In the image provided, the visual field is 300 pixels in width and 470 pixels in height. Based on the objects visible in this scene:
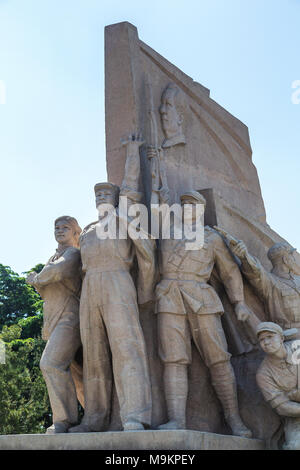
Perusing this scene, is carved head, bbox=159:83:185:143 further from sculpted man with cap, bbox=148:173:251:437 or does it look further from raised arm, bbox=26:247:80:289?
raised arm, bbox=26:247:80:289

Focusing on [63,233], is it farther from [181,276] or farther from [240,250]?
[240,250]

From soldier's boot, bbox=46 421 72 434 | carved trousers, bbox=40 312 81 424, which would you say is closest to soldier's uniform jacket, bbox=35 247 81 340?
carved trousers, bbox=40 312 81 424

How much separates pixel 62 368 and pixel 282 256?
9.85 feet

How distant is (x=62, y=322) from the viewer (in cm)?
653

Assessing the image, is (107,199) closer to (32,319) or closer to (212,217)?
(212,217)

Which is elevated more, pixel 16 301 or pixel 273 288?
pixel 16 301

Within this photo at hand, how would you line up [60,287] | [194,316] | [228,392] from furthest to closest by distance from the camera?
[60,287], [194,316], [228,392]

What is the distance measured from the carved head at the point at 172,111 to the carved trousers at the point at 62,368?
9.41 ft

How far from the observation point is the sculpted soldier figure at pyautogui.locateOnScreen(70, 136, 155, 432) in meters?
5.86

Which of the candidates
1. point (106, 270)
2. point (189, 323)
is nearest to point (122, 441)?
point (189, 323)

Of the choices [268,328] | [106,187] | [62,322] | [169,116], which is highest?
[169,116]

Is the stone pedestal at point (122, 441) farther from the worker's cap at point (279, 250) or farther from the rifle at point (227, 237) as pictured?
the worker's cap at point (279, 250)

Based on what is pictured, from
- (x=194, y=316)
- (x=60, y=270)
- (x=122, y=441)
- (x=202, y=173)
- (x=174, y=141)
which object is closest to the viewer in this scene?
(x=122, y=441)
